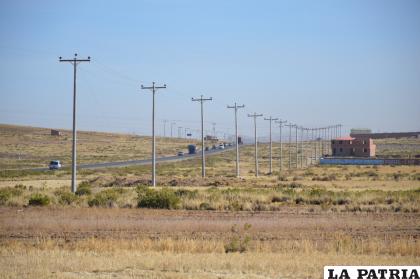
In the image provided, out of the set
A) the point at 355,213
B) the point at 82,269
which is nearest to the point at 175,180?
the point at 355,213

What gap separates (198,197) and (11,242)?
19.7 meters

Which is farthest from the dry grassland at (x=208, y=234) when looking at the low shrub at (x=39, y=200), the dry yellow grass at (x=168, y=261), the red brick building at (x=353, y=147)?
the red brick building at (x=353, y=147)

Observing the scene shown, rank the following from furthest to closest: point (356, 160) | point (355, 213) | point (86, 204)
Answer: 1. point (356, 160)
2. point (86, 204)
3. point (355, 213)

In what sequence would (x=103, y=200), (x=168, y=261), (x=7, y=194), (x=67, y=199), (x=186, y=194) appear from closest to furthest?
(x=168, y=261) → (x=103, y=200) → (x=67, y=199) → (x=7, y=194) → (x=186, y=194)

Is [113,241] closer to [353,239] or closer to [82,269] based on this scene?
[82,269]

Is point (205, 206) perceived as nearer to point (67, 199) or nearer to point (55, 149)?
point (67, 199)

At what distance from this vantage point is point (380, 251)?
72.1 ft

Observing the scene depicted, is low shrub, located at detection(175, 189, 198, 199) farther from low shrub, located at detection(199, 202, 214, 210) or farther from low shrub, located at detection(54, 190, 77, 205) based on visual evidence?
low shrub, located at detection(54, 190, 77, 205)

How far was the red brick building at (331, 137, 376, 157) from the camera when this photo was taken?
470 feet

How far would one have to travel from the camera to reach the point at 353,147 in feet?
478

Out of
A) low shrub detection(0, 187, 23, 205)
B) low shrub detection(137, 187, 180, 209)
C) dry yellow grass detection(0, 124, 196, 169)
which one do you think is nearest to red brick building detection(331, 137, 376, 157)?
dry yellow grass detection(0, 124, 196, 169)

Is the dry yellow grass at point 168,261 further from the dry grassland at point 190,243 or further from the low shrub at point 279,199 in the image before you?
the low shrub at point 279,199

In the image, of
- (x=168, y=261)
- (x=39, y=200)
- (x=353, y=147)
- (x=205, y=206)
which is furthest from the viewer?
(x=353, y=147)

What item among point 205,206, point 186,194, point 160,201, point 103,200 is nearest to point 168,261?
point 205,206
